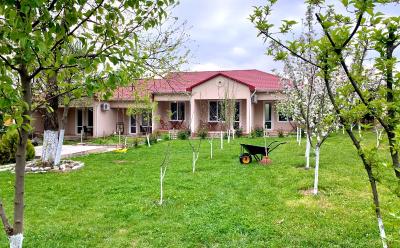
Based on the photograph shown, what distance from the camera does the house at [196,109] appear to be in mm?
24359

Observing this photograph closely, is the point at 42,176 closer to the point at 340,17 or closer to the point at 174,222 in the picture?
the point at 174,222

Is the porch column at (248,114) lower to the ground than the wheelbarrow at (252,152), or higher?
higher

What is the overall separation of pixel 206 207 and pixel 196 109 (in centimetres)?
1848

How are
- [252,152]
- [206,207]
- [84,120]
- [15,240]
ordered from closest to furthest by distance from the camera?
[15,240]
[206,207]
[252,152]
[84,120]

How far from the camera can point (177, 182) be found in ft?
31.8

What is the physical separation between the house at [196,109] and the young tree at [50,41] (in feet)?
64.4

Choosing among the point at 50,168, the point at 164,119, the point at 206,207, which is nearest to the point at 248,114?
the point at 164,119

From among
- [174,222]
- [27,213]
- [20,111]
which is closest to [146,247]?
[174,222]

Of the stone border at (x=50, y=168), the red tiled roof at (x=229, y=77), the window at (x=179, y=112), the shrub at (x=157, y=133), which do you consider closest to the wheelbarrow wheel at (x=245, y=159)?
the stone border at (x=50, y=168)

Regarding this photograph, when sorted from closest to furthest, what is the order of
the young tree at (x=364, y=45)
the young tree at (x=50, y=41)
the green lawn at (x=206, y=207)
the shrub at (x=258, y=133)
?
the young tree at (x=50, y=41)
the young tree at (x=364, y=45)
the green lawn at (x=206, y=207)
the shrub at (x=258, y=133)

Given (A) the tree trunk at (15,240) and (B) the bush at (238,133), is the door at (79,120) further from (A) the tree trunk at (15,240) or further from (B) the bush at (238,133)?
(A) the tree trunk at (15,240)

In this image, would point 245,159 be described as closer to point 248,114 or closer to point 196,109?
point 248,114

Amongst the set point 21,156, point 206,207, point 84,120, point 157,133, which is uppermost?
point 84,120

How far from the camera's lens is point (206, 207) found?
7234mm
